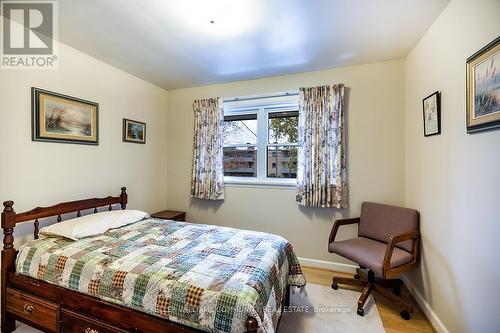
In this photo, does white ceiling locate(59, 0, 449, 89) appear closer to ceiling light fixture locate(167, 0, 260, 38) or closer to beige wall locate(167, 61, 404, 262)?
ceiling light fixture locate(167, 0, 260, 38)

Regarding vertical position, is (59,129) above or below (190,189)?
above

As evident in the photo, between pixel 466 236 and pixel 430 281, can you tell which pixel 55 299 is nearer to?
pixel 466 236

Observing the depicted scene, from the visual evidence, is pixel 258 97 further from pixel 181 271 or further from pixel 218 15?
pixel 181 271

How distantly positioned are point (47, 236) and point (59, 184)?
593 mm

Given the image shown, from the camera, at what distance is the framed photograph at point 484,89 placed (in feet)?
4.23

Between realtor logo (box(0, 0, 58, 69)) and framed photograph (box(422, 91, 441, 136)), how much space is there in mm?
3195

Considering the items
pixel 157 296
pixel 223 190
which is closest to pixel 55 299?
pixel 157 296

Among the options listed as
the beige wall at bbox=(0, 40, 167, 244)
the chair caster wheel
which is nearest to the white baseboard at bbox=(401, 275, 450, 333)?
the chair caster wheel

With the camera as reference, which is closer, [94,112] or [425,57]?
[425,57]

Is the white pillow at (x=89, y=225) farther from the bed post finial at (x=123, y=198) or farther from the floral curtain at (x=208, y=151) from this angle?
the floral curtain at (x=208, y=151)

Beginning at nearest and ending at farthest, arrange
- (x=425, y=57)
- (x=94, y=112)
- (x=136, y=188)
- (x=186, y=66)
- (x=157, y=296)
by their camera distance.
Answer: (x=157, y=296) < (x=425, y=57) < (x=94, y=112) < (x=186, y=66) < (x=136, y=188)

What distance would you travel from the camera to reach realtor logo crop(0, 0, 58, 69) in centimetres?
188

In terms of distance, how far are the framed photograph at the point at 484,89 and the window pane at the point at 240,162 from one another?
248 centimetres

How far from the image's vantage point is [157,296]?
135 centimetres
